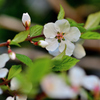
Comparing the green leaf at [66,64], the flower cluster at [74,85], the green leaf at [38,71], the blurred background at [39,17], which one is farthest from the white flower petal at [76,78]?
the blurred background at [39,17]

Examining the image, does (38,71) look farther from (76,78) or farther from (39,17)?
(39,17)

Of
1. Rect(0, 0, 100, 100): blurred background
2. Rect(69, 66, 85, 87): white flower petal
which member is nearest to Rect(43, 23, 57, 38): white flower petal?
Rect(69, 66, 85, 87): white flower petal

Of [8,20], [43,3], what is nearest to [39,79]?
[8,20]

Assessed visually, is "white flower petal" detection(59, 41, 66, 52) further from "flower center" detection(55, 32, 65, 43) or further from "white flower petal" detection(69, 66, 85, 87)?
"white flower petal" detection(69, 66, 85, 87)

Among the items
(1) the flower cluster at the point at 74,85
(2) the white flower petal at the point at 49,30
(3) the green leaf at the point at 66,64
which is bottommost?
(1) the flower cluster at the point at 74,85

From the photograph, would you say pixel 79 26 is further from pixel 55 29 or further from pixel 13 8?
pixel 13 8

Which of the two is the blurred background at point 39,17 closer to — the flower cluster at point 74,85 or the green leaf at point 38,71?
the flower cluster at point 74,85
